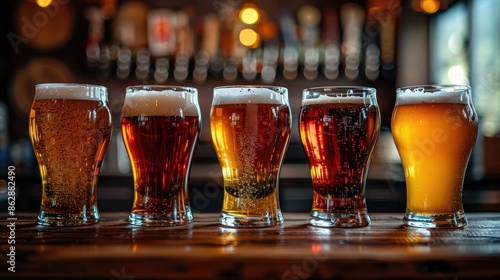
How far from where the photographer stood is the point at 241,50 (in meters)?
4.95

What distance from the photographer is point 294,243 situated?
0.92 metres

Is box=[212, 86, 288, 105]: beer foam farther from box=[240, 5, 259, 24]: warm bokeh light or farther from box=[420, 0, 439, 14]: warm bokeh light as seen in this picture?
box=[240, 5, 259, 24]: warm bokeh light

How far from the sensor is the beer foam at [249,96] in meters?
1.19

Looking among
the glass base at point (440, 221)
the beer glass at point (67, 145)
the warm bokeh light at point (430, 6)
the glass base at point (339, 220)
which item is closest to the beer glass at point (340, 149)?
the glass base at point (339, 220)

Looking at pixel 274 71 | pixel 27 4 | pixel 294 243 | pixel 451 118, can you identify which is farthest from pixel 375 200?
pixel 27 4

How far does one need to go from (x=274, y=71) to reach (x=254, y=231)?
393 centimetres

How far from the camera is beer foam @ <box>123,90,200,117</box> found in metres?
1.20

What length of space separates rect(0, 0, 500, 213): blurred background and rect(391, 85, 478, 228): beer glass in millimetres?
3094

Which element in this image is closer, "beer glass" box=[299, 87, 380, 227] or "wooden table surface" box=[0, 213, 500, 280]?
"wooden table surface" box=[0, 213, 500, 280]

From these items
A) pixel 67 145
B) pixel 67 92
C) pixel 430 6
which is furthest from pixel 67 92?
pixel 430 6

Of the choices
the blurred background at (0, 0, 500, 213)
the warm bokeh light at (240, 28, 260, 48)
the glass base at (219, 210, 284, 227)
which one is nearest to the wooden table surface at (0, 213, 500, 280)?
the glass base at (219, 210, 284, 227)

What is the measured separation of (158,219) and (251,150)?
229 mm

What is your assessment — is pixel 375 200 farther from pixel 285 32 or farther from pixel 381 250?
pixel 381 250

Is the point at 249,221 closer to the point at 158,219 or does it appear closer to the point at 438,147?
the point at 158,219
